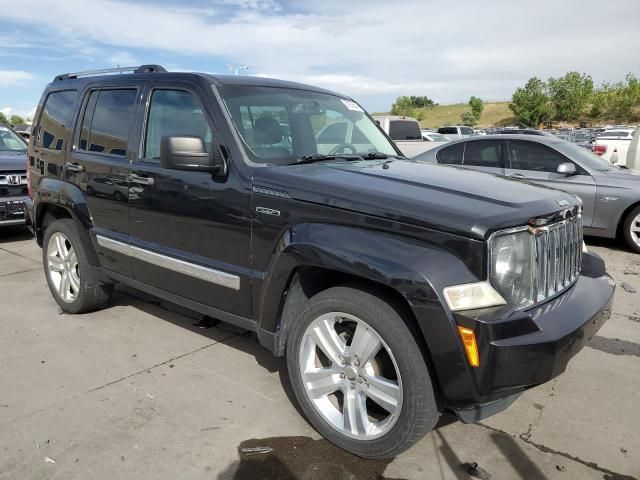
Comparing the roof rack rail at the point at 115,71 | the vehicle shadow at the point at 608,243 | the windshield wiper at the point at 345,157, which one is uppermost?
the roof rack rail at the point at 115,71

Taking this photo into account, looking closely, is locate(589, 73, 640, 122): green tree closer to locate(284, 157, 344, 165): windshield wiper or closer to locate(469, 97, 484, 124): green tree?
locate(469, 97, 484, 124): green tree

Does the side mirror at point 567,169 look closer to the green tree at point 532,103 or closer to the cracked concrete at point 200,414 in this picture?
the cracked concrete at point 200,414

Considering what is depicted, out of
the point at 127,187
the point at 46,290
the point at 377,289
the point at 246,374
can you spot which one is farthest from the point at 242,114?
the point at 46,290

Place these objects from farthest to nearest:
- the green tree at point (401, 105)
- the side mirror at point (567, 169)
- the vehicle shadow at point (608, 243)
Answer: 1. the green tree at point (401, 105)
2. the vehicle shadow at point (608, 243)
3. the side mirror at point (567, 169)

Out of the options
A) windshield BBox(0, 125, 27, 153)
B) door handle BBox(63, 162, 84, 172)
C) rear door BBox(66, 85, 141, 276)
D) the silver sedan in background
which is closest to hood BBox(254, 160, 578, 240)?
rear door BBox(66, 85, 141, 276)

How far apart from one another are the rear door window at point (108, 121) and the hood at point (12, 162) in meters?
4.09

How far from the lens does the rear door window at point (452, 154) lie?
8.38 metres

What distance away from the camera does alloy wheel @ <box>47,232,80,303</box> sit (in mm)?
4699

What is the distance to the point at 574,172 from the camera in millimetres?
7305

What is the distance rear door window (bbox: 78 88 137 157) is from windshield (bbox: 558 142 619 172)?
19.9ft

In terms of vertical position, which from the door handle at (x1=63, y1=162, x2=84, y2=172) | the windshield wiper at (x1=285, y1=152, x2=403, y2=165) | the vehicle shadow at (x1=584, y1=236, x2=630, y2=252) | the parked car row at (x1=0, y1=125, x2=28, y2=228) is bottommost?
the vehicle shadow at (x1=584, y1=236, x2=630, y2=252)

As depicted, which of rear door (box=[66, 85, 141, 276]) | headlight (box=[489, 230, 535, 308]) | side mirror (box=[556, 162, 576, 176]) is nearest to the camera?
headlight (box=[489, 230, 535, 308])

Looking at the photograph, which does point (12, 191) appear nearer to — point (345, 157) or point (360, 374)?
point (345, 157)

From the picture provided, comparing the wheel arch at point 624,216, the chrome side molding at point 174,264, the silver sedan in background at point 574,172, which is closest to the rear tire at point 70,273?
the chrome side molding at point 174,264
